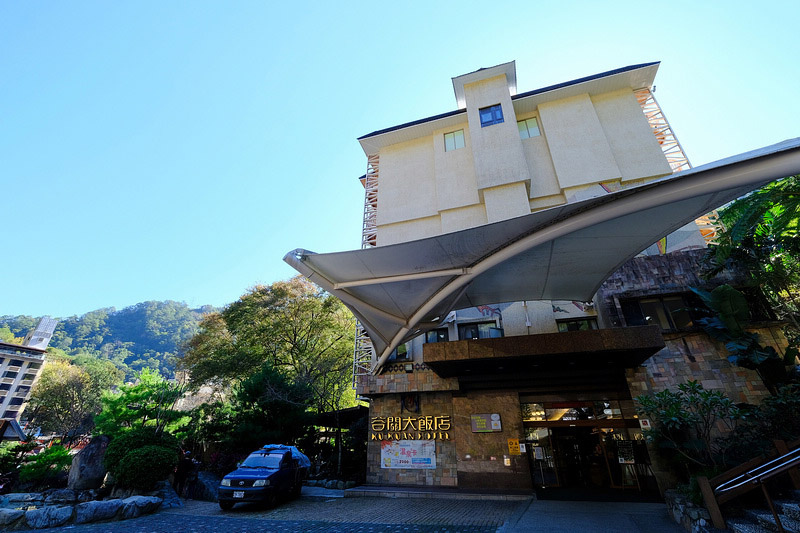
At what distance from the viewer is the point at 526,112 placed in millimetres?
18078

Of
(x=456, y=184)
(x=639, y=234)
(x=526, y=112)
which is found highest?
(x=526, y=112)

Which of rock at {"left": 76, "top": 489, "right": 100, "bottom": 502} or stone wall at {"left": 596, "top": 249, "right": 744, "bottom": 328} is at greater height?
stone wall at {"left": 596, "top": 249, "right": 744, "bottom": 328}

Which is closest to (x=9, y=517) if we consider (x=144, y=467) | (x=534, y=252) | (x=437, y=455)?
(x=144, y=467)

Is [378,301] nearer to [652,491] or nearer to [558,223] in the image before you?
[558,223]

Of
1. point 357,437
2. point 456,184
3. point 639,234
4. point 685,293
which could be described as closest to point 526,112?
Answer: point 456,184

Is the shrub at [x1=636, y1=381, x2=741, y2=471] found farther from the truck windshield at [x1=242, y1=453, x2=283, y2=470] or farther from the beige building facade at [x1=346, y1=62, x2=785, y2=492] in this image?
the truck windshield at [x1=242, y1=453, x2=283, y2=470]

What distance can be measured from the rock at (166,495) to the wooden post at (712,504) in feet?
39.3

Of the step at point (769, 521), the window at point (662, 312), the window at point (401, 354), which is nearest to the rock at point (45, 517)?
the window at point (401, 354)

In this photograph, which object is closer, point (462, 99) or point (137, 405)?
point (137, 405)

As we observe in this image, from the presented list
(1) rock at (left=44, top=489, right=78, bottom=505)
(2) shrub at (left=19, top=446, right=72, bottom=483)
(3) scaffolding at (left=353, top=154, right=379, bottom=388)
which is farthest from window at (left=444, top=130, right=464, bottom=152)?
(2) shrub at (left=19, top=446, right=72, bottom=483)

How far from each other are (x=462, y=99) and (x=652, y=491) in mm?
19489

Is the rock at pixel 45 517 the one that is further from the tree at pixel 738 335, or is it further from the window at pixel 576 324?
the tree at pixel 738 335

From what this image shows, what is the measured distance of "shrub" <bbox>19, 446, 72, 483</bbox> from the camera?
12.5 m

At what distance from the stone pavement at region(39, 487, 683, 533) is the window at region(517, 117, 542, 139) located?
1547cm
